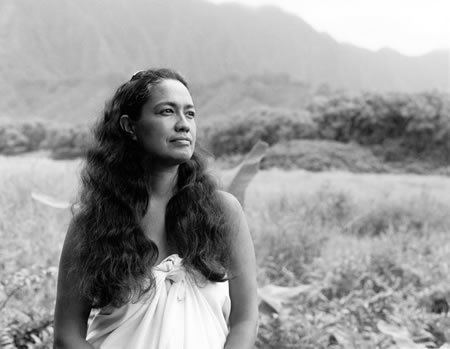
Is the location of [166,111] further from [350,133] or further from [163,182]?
[350,133]

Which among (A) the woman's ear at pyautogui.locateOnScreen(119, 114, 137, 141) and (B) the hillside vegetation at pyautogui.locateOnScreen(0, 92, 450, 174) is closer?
(A) the woman's ear at pyautogui.locateOnScreen(119, 114, 137, 141)

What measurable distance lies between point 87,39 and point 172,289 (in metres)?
18.5

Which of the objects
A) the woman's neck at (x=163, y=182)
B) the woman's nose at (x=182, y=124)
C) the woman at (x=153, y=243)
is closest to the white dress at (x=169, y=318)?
the woman at (x=153, y=243)

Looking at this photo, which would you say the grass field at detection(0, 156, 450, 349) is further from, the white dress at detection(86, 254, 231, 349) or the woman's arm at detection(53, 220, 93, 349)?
the white dress at detection(86, 254, 231, 349)

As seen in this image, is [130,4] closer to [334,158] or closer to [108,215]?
[334,158]

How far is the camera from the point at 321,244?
19.5 feet

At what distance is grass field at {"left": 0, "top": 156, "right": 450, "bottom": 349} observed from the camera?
307cm

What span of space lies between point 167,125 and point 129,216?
25cm

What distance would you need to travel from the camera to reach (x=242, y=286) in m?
1.77

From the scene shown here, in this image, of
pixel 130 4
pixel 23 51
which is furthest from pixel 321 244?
pixel 130 4

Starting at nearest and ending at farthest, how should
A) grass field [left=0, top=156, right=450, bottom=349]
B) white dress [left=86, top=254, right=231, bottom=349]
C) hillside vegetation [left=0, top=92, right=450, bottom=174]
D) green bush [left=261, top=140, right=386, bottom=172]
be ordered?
white dress [left=86, top=254, right=231, bottom=349], grass field [left=0, top=156, right=450, bottom=349], green bush [left=261, top=140, right=386, bottom=172], hillside vegetation [left=0, top=92, right=450, bottom=174]

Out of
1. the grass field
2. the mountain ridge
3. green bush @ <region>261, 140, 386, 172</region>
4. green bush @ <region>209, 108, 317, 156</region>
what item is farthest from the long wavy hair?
green bush @ <region>209, 108, 317, 156</region>

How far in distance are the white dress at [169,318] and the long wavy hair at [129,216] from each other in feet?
0.09

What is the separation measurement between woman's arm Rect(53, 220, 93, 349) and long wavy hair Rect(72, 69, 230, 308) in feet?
0.09
